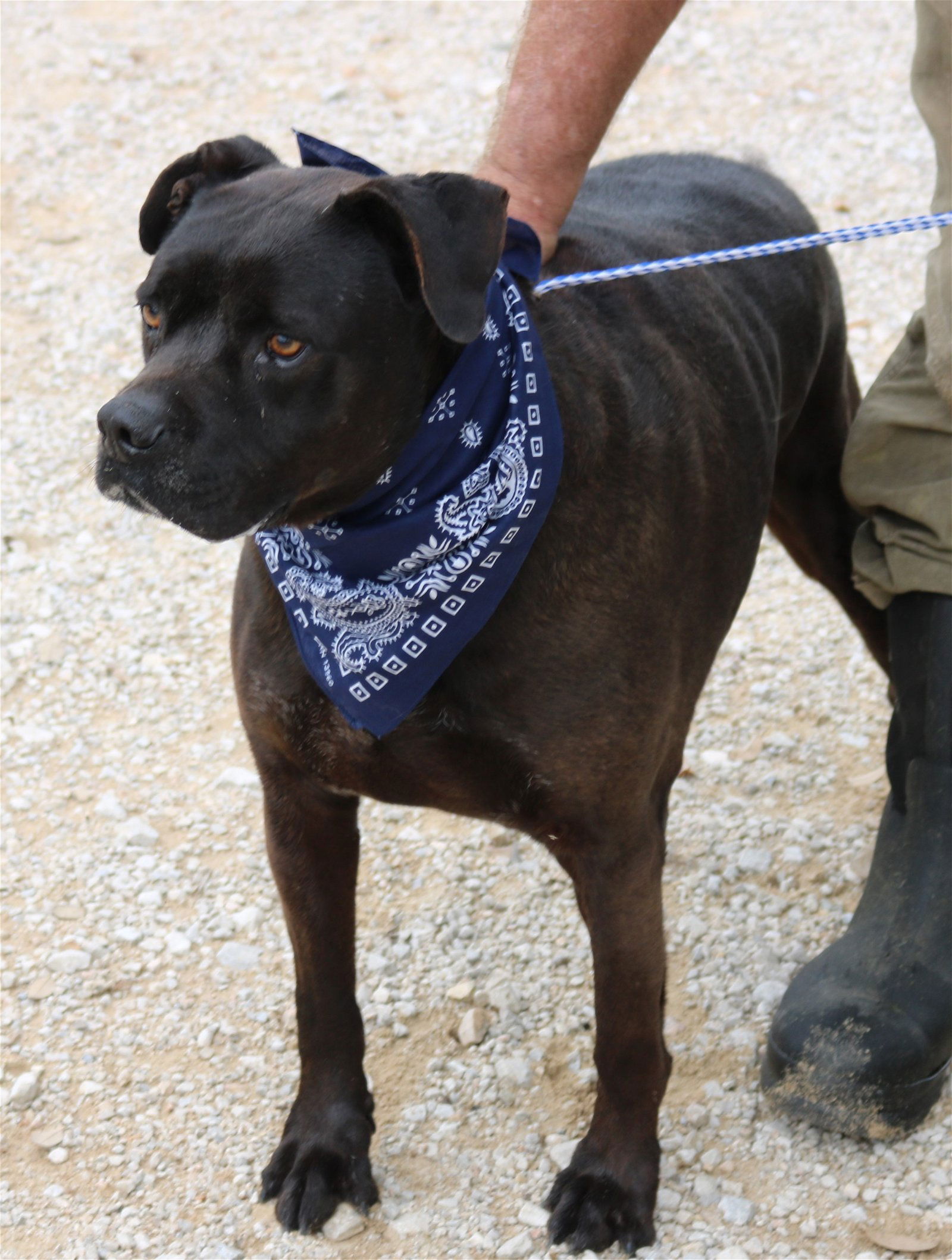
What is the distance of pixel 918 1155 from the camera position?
284 cm

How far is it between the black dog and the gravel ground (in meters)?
0.19

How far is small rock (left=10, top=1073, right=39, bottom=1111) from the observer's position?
9.73ft

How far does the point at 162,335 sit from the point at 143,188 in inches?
186

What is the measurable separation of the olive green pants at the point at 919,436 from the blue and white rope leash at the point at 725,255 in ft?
0.60

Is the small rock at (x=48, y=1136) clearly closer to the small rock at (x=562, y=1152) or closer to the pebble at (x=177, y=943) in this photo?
the pebble at (x=177, y=943)

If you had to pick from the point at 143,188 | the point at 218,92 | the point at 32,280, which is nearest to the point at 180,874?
the point at 32,280

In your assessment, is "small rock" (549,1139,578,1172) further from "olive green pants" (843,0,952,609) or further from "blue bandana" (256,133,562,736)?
"olive green pants" (843,0,952,609)

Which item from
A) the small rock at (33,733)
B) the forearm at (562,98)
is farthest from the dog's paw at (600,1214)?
the small rock at (33,733)

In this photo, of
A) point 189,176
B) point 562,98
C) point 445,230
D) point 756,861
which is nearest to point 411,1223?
point 756,861

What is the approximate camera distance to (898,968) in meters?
2.93

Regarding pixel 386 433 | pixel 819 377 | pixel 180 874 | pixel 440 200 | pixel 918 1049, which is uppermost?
pixel 440 200

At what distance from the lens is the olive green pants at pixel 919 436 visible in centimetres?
291

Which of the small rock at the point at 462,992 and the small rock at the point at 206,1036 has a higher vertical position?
the small rock at the point at 206,1036

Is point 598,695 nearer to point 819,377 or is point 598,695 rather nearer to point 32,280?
point 819,377
